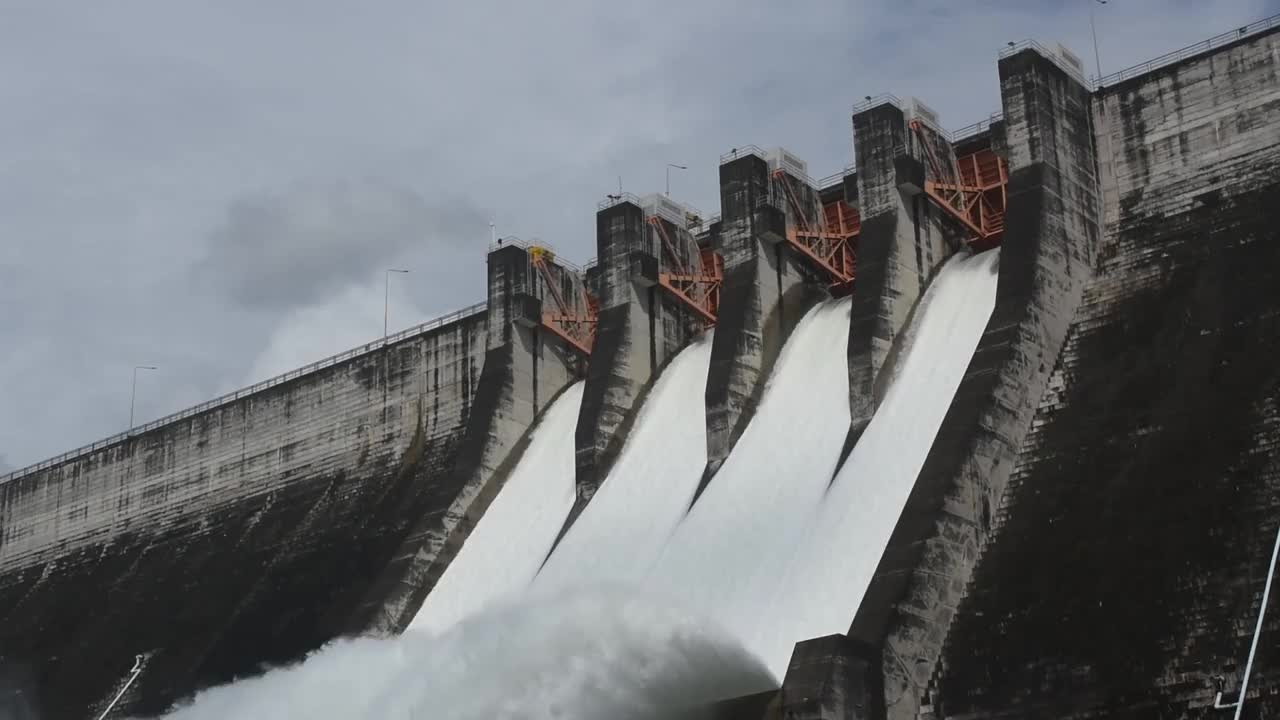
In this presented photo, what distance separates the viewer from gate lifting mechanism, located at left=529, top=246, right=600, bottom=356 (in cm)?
4206

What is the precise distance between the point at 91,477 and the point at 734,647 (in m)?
29.9

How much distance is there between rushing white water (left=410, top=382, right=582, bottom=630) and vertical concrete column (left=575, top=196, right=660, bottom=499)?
1101mm

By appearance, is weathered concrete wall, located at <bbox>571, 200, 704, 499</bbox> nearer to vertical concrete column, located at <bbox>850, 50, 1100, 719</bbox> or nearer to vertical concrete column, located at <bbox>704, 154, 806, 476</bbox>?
vertical concrete column, located at <bbox>704, 154, 806, 476</bbox>

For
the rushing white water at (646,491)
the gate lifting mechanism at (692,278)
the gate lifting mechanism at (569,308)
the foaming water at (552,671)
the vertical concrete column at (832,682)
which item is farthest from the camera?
the gate lifting mechanism at (569,308)

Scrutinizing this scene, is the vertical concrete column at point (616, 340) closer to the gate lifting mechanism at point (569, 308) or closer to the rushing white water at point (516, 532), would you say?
the rushing white water at point (516, 532)

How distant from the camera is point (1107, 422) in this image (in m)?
28.1

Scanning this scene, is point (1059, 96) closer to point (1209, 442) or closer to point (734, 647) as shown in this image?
point (1209, 442)

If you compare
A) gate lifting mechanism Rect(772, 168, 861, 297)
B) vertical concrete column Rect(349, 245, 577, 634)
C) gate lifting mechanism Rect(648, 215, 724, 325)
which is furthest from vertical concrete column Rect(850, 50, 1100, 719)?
vertical concrete column Rect(349, 245, 577, 634)

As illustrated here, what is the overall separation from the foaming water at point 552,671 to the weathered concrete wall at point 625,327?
237 inches

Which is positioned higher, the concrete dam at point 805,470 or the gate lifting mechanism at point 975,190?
the gate lifting mechanism at point 975,190

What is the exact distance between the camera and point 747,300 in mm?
36500

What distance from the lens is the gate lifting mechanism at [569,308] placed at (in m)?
42.1

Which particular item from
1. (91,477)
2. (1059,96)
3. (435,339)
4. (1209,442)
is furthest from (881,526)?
(91,477)

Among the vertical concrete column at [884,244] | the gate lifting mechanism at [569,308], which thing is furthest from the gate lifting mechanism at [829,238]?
the gate lifting mechanism at [569,308]
